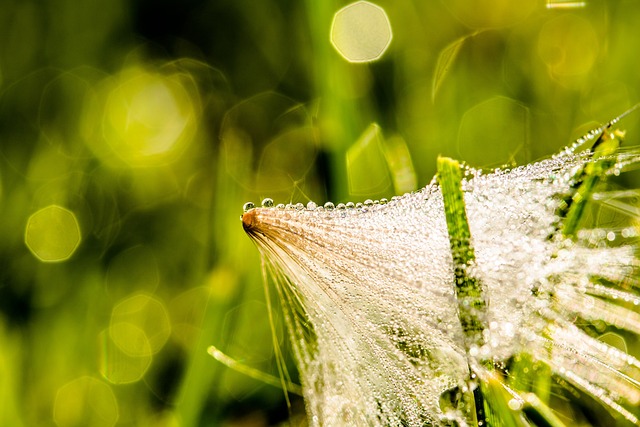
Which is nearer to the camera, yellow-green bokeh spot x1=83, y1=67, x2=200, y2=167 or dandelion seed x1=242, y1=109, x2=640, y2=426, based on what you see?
dandelion seed x1=242, y1=109, x2=640, y2=426

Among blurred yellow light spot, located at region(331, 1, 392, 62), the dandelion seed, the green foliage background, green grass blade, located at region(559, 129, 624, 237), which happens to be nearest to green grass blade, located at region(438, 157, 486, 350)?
the dandelion seed

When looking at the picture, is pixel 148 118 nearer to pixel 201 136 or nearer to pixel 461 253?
pixel 201 136

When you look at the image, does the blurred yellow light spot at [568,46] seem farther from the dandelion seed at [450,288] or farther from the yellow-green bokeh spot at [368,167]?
the dandelion seed at [450,288]

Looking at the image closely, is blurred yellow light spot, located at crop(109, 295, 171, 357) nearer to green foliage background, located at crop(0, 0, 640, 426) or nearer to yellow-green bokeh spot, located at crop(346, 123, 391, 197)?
green foliage background, located at crop(0, 0, 640, 426)

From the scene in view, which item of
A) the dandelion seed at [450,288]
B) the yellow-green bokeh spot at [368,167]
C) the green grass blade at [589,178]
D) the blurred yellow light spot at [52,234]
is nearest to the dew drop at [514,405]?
the dandelion seed at [450,288]

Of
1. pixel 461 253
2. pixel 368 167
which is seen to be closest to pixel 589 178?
pixel 461 253
